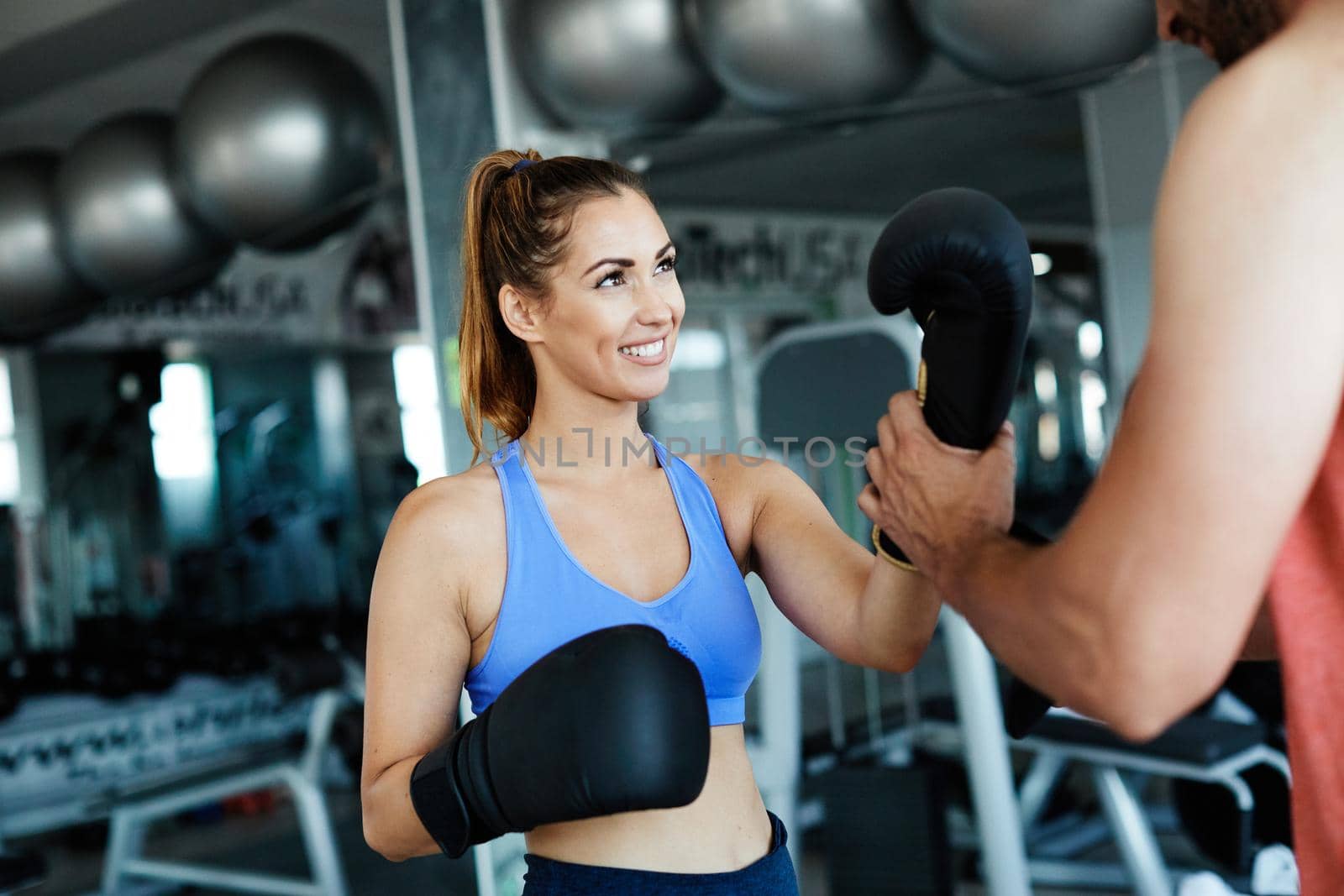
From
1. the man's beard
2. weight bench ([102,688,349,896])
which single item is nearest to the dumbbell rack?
weight bench ([102,688,349,896])

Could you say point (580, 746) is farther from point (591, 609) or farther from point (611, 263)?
point (611, 263)

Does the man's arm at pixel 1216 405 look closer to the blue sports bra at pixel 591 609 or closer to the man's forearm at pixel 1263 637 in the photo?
the man's forearm at pixel 1263 637

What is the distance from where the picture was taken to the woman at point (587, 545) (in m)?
1.21

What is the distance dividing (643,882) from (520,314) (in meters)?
0.64

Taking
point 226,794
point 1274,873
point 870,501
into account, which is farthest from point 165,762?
point 870,501

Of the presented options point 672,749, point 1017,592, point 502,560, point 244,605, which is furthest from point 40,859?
point 244,605

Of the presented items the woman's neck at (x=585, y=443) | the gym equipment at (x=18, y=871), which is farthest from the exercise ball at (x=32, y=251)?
the woman's neck at (x=585, y=443)

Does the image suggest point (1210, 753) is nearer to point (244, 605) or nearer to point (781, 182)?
point (781, 182)

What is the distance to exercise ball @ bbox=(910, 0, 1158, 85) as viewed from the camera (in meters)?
2.52

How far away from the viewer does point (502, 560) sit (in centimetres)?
126

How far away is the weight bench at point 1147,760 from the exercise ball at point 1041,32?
1550 millimetres

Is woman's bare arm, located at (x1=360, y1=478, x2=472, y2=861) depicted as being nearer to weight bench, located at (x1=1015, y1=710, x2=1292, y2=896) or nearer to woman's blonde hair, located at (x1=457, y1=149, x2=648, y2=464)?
woman's blonde hair, located at (x1=457, y1=149, x2=648, y2=464)

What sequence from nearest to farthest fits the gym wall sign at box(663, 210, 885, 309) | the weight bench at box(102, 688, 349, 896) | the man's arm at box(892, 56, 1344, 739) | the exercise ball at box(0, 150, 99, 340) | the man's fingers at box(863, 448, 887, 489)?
1. the man's arm at box(892, 56, 1344, 739)
2. the man's fingers at box(863, 448, 887, 489)
3. the weight bench at box(102, 688, 349, 896)
4. the exercise ball at box(0, 150, 99, 340)
5. the gym wall sign at box(663, 210, 885, 309)

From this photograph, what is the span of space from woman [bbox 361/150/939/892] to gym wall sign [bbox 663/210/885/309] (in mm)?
6918
